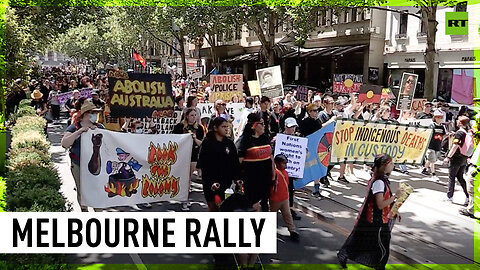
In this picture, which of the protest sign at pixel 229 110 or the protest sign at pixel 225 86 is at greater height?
the protest sign at pixel 225 86

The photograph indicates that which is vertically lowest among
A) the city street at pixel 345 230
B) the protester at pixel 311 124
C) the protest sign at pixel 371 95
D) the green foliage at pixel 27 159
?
the city street at pixel 345 230

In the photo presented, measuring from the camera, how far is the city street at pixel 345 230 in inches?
228

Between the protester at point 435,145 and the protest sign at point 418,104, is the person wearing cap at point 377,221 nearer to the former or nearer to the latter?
the protester at point 435,145

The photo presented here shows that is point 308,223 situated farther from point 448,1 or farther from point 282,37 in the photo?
point 282,37

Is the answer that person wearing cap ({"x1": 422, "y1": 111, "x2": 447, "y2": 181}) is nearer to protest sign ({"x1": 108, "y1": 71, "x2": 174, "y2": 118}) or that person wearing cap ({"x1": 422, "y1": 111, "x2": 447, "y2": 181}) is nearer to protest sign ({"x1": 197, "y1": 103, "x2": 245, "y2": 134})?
protest sign ({"x1": 197, "y1": 103, "x2": 245, "y2": 134})

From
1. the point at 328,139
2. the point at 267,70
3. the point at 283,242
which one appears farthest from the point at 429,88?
the point at 283,242

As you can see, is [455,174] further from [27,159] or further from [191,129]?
[27,159]

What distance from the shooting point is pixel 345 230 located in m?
7.02

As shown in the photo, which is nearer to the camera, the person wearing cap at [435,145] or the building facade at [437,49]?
the person wearing cap at [435,145]

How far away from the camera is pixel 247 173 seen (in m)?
6.28

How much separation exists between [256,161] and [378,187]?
5.84ft

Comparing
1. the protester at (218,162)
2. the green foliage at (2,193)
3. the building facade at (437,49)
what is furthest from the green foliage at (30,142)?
the building facade at (437,49)

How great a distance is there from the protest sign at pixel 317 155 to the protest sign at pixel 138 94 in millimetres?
2569

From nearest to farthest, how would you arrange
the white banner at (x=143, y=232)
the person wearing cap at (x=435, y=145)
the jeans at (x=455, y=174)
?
the white banner at (x=143, y=232) < the jeans at (x=455, y=174) < the person wearing cap at (x=435, y=145)
